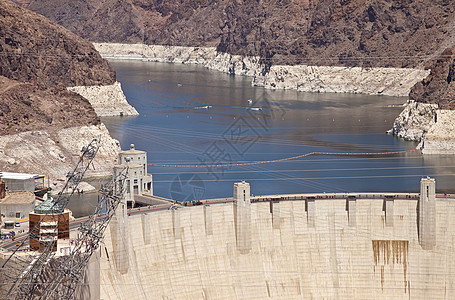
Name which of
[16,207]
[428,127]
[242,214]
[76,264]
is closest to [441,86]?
[428,127]

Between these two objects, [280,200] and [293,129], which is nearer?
[280,200]

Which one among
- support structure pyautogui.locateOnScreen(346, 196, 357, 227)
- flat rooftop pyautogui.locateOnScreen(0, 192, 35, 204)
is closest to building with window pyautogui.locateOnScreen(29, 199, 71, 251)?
support structure pyautogui.locateOnScreen(346, 196, 357, 227)

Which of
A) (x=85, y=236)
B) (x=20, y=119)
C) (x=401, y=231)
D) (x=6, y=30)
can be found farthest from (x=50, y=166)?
(x=85, y=236)

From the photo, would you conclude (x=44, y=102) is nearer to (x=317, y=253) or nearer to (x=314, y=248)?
(x=314, y=248)

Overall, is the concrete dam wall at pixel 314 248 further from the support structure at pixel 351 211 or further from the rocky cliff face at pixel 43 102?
the rocky cliff face at pixel 43 102

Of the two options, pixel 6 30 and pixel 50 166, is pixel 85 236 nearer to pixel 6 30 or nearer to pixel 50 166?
pixel 50 166

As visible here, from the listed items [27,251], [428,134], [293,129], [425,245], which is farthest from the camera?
[293,129]
